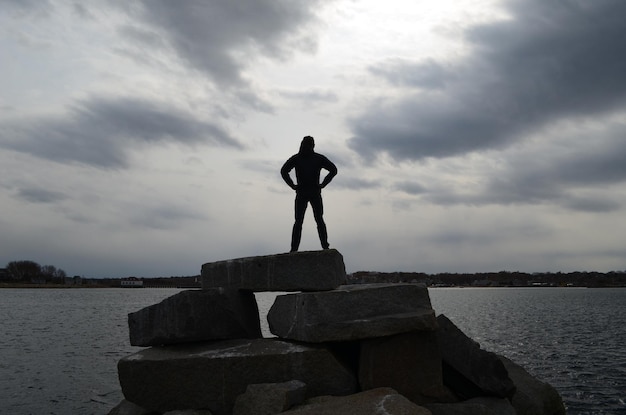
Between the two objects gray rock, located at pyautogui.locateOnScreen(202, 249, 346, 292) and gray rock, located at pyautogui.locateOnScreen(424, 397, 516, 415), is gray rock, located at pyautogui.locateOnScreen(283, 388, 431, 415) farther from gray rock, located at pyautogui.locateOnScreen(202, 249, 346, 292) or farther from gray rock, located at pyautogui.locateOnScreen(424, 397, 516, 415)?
gray rock, located at pyautogui.locateOnScreen(202, 249, 346, 292)

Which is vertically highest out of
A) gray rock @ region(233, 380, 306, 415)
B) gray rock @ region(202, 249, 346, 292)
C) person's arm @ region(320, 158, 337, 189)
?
person's arm @ region(320, 158, 337, 189)

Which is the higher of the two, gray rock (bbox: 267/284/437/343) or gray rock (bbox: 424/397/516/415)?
gray rock (bbox: 267/284/437/343)

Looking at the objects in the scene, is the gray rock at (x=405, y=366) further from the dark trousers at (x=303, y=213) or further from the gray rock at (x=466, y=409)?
the dark trousers at (x=303, y=213)

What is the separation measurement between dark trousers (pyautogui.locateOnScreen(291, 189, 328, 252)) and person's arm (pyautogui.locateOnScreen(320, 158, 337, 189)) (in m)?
0.22

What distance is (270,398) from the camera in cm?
741

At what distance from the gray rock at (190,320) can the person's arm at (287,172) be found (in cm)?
245

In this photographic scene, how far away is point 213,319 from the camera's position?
30.8ft

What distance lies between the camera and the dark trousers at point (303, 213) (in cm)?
1055

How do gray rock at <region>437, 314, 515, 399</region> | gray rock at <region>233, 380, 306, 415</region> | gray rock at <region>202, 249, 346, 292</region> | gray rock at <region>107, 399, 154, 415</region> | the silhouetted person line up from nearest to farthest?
gray rock at <region>233, 380, 306, 415</region>, gray rock at <region>107, 399, 154, 415</region>, gray rock at <region>202, 249, 346, 292</region>, gray rock at <region>437, 314, 515, 399</region>, the silhouetted person

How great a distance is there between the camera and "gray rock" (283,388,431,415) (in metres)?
6.39

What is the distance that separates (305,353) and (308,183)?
356 cm

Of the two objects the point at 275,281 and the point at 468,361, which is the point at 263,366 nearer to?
the point at 275,281

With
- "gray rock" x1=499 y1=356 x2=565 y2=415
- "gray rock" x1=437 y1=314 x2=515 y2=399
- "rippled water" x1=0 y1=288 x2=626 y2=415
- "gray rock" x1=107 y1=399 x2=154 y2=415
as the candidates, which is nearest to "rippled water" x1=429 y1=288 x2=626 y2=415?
"rippled water" x1=0 y1=288 x2=626 y2=415

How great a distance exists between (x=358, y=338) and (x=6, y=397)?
1235cm
